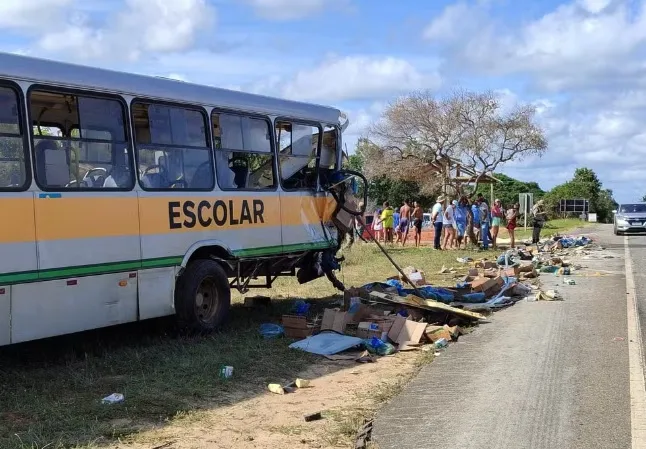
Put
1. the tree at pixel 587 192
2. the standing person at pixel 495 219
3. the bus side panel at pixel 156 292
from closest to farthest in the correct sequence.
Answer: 1. the bus side panel at pixel 156 292
2. the standing person at pixel 495 219
3. the tree at pixel 587 192

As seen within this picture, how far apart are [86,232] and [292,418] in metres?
2.95

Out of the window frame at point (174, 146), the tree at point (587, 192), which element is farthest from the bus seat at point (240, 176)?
the tree at point (587, 192)

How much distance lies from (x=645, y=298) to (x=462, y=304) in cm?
352

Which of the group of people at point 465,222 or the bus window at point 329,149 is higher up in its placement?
the bus window at point 329,149

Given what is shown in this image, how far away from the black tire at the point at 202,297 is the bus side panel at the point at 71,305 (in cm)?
82

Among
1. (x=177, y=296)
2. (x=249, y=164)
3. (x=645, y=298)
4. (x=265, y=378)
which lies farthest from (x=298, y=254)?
(x=645, y=298)

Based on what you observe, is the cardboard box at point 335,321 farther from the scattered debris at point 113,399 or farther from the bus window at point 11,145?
the bus window at point 11,145

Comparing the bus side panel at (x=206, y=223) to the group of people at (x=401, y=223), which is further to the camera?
the group of people at (x=401, y=223)

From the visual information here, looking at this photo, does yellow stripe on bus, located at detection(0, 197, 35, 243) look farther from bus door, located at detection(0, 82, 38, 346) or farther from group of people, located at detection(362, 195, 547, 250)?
group of people, located at detection(362, 195, 547, 250)

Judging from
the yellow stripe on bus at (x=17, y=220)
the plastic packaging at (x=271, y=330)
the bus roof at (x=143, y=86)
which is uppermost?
the bus roof at (x=143, y=86)

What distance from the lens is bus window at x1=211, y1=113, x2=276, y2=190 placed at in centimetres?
924

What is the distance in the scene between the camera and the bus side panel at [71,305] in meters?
6.64

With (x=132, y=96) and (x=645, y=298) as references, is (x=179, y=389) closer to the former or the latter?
(x=132, y=96)

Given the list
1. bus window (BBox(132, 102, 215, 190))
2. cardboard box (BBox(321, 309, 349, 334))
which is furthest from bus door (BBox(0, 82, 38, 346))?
cardboard box (BBox(321, 309, 349, 334))
